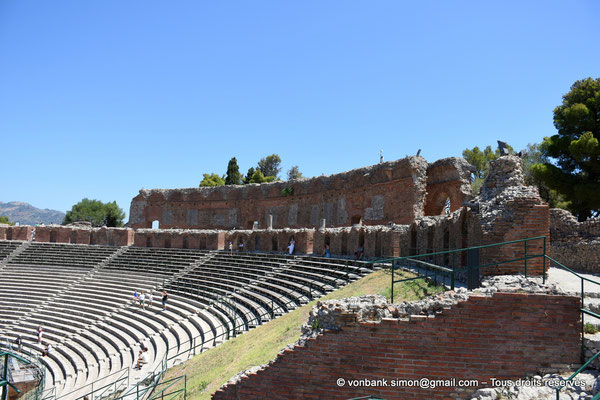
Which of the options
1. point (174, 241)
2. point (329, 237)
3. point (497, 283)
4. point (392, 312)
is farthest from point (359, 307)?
point (174, 241)

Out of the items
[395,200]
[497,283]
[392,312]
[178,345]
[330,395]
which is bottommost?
[178,345]

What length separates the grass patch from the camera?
854 centimetres

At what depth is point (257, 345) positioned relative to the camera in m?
10.0

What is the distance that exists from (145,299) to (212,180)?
37.1m

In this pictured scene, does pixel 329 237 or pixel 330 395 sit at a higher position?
pixel 329 237

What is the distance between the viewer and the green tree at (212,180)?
54500 millimetres

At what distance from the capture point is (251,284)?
17.0 metres

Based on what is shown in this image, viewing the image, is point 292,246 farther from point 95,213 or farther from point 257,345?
point 95,213

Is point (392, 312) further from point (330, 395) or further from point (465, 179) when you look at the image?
point (465, 179)

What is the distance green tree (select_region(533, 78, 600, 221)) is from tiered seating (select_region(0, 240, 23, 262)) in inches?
1267

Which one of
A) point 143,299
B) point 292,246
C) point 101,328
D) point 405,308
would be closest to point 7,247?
point 101,328

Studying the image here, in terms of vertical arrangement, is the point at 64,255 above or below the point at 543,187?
below

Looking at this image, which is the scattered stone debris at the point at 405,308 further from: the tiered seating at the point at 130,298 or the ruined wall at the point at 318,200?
the ruined wall at the point at 318,200

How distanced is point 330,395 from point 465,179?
1785 cm
